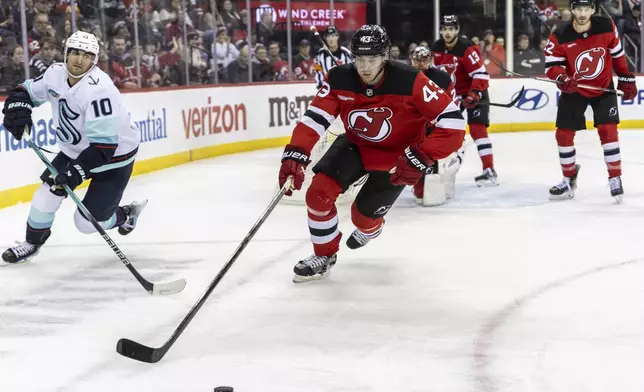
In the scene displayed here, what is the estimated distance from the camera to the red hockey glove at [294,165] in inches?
130

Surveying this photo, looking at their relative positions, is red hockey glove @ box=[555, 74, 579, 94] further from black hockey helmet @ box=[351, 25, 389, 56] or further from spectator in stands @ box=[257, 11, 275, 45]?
spectator in stands @ box=[257, 11, 275, 45]

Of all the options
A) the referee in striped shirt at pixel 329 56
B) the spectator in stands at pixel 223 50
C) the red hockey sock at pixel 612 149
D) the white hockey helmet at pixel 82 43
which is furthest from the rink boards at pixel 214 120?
the red hockey sock at pixel 612 149

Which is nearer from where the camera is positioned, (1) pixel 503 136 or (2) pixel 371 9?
(1) pixel 503 136

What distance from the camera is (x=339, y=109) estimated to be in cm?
352

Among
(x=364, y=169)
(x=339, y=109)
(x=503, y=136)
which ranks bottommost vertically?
(x=503, y=136)

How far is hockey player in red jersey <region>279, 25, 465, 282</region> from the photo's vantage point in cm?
332

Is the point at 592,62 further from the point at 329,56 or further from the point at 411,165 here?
the point at 329,56

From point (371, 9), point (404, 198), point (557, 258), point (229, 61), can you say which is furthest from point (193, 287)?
point (371, 9)

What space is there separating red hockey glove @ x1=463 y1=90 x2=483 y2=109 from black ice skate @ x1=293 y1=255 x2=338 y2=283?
8.91 feet

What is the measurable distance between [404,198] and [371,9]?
20.0ft

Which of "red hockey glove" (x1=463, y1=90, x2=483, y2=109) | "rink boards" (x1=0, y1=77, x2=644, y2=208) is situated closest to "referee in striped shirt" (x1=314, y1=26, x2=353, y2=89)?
"rink boards" (x1=0, y1=77, x2=644, y2=208)

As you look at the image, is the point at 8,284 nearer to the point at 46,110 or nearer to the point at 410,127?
the point at 410,127

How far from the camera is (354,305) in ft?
10.9

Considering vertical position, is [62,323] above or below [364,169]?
below
